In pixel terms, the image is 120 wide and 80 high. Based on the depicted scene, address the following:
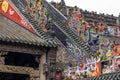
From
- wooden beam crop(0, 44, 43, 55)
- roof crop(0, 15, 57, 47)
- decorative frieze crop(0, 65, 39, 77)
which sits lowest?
decorative frieze crop(0, 65, 39, 77)

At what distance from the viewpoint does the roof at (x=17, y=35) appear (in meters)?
23.7

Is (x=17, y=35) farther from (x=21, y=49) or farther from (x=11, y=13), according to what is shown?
(x=11, y=13)

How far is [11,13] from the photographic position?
27766 mm

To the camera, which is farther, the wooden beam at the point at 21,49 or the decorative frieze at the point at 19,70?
the wooden beam at the point at 21,49

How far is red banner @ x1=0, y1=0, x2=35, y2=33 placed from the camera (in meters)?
27.2

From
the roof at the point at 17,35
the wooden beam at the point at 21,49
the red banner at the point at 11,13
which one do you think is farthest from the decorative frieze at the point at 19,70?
the red banner at the point at 11,13

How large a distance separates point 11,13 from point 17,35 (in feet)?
12.2

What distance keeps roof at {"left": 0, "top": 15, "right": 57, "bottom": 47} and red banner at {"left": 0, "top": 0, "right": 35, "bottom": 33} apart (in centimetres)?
31

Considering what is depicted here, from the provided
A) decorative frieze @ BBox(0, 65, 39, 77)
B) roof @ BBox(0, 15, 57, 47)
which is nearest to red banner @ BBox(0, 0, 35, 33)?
roof @ BBox(0, 15, 57, 47)

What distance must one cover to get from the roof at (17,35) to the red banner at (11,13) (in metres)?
0.31

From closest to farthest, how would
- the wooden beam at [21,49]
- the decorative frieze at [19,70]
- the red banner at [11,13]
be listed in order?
the decorative frieze at [19,70] < the wooden beam at [21,49] < the red banner at [11,13]

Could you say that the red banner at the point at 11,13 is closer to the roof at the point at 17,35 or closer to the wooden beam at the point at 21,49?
the roof at the point at 17,35

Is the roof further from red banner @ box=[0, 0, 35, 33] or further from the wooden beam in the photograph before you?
the wooden beam

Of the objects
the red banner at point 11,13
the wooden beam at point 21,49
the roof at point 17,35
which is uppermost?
the red banner at point 11,13
